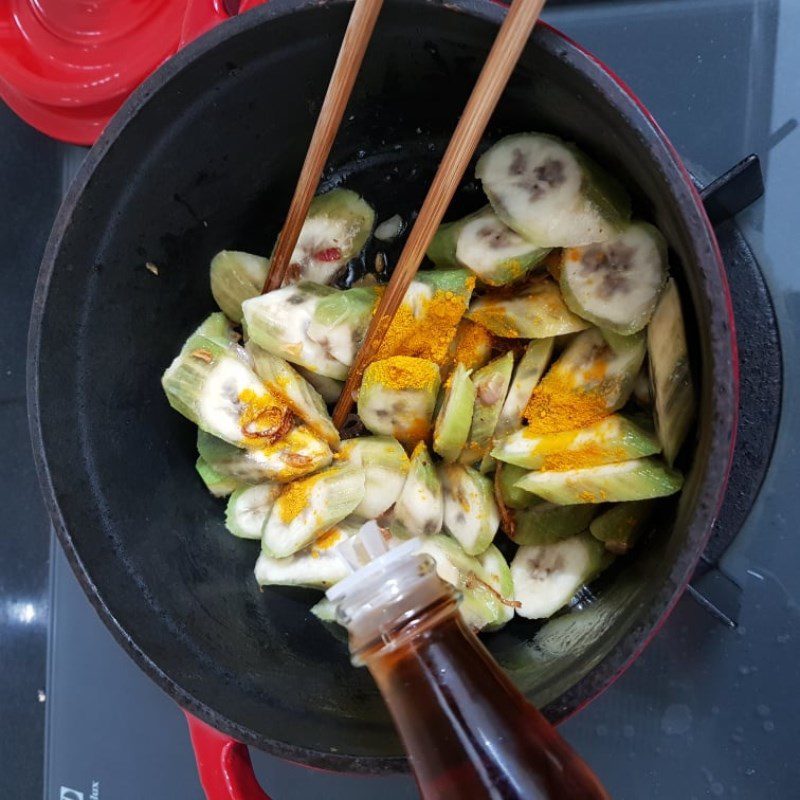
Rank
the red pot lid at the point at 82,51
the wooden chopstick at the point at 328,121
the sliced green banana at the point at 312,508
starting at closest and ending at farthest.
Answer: the wooden chopstick at the point at 328,121 → the sliced green banana at the point at 312,508 → the red pot lid at the point at 82,51

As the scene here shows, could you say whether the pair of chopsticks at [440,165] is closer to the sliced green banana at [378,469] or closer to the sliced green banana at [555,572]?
the sliced green banana at [378,469]

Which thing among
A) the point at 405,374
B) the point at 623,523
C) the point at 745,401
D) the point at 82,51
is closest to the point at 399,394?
the point at 405,374

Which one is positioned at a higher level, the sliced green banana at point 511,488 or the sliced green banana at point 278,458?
the sliced green banana at point 278,458

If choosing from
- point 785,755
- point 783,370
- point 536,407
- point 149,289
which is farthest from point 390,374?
point 785,755

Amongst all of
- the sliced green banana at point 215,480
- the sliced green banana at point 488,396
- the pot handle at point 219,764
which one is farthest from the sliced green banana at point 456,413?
the pot handle at point 219,764

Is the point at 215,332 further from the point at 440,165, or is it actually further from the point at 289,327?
the point at 440,165

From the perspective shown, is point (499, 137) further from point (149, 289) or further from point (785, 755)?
point (785, 755)
